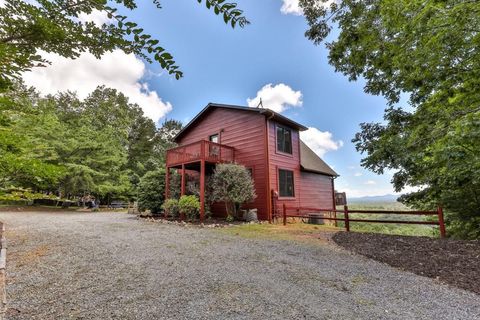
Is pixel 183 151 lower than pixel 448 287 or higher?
higher

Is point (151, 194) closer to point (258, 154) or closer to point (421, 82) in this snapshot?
point (258, 154)

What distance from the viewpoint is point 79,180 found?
17.1 m

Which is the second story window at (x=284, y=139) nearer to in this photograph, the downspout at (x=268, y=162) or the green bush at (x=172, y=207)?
the downspout at (x=268, y=162)

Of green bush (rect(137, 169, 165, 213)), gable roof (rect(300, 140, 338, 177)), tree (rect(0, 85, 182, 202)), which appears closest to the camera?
tree (rect(0, 85, 182, 202))

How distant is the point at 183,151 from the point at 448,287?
35.0 ft

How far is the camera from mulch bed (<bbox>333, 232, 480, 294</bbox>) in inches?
155

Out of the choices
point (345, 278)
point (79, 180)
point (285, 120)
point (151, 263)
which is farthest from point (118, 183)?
point (345, 278)

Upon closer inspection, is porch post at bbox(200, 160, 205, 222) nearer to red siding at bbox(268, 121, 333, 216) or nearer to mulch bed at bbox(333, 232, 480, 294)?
red siding at bbox(268, 121, 333, 216)

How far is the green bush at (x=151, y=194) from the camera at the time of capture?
13.8 meters

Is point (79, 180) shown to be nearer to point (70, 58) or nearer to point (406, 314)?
point (70, 58)

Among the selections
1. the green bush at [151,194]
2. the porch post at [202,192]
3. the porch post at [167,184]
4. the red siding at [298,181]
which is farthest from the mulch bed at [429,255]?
the green bush at [151,194]

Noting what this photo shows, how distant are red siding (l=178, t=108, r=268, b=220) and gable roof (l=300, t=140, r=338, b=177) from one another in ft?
11.6

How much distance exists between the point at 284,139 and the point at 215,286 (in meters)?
10.5

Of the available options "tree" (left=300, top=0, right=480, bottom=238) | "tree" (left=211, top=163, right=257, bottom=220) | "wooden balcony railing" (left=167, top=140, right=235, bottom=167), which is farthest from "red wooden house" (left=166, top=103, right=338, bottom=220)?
"tree" (left=300, top=0, right=480, bottom=238)
